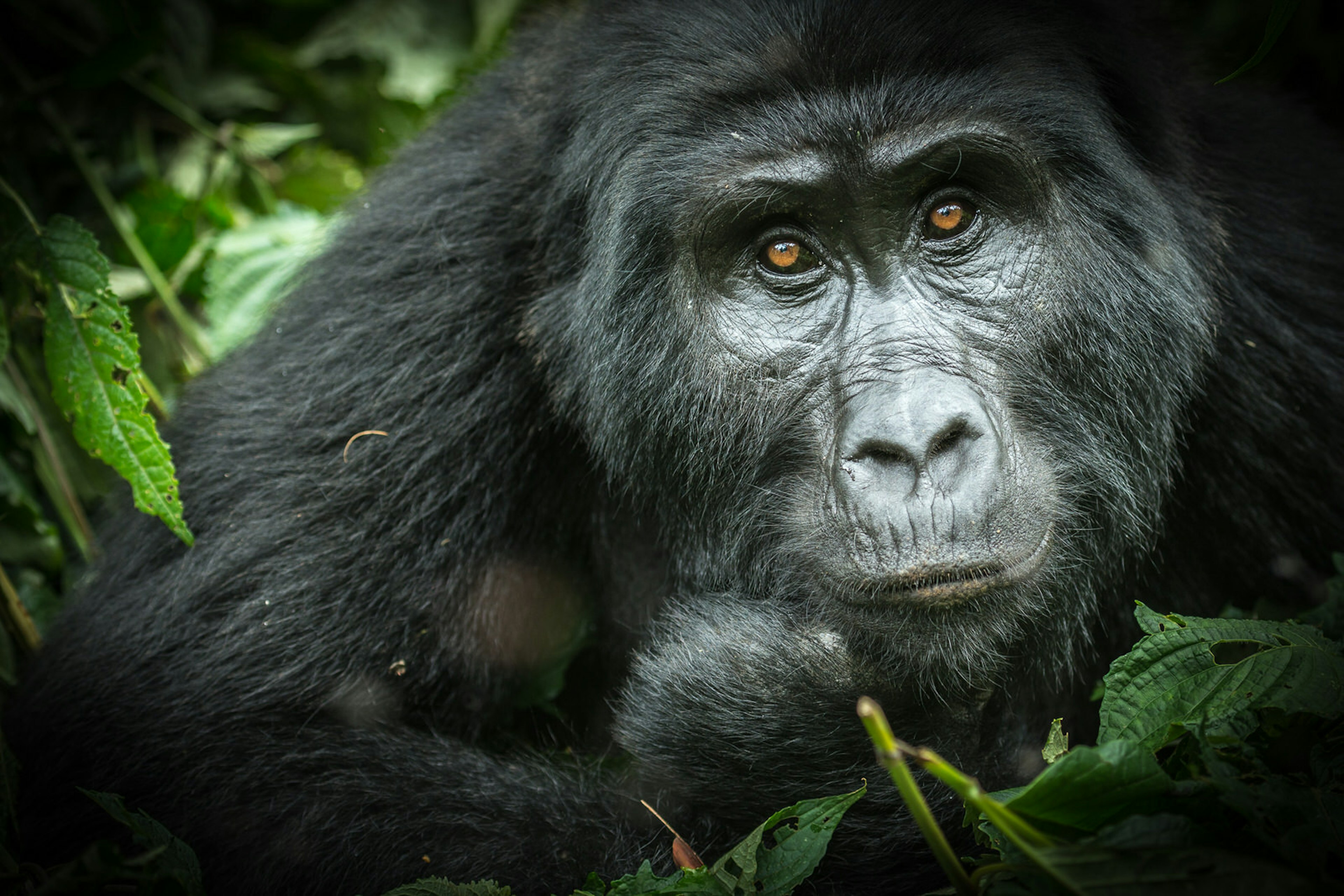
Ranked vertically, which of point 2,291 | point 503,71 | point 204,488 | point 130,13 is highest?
point 130,13

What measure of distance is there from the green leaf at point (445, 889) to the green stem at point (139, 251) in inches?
122

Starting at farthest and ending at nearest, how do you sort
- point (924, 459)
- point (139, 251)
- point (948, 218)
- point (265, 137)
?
point (265, 137) < point (139, 251) < point (948, 218) < point (924, 459)

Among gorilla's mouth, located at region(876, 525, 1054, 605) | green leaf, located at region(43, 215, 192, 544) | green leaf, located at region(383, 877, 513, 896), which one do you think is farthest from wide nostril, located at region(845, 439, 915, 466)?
green leaf, located at region(43, 215, 192, 544)

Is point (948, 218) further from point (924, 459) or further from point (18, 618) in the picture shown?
point (18, 618)

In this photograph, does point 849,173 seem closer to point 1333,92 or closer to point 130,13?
point 130,13

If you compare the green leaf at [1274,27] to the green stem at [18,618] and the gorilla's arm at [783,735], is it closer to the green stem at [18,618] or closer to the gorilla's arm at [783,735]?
the gorilla's arm at [783,735]

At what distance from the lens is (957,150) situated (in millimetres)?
2844

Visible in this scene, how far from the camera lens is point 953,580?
254cm

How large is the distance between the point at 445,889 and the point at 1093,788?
146cm

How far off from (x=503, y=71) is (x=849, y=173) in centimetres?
160

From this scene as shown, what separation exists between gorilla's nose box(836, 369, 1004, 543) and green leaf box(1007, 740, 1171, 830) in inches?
25.7

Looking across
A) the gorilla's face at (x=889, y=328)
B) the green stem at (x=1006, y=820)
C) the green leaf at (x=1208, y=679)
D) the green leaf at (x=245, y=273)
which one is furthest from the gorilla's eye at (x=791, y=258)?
the green leaf at (x=245, y=273)

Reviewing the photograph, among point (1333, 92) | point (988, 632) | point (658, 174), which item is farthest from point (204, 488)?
point (1333, 92)

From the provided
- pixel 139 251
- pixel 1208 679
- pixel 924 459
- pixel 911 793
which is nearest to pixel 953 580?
pixel 924 459
